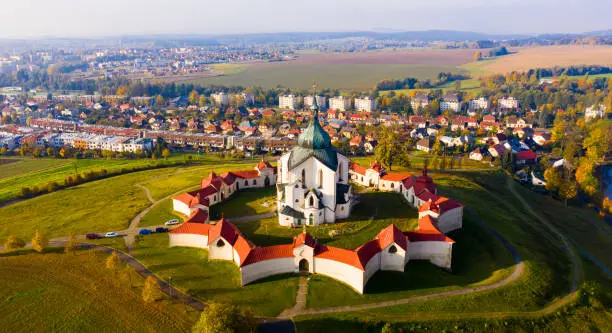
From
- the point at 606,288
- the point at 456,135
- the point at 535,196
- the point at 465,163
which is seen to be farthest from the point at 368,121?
the point at 606,288

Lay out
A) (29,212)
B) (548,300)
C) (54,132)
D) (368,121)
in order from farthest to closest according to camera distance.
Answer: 1. (368,121)
2. (54,132)
3. (29,212)
4. (548,300)

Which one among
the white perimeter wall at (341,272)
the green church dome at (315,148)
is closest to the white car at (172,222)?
the green church dome at (315,148)

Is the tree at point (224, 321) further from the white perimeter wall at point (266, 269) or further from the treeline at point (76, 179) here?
the treeline at point (76, 179)

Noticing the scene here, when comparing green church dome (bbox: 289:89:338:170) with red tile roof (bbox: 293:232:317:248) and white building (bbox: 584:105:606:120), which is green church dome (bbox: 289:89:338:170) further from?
white building (bbox: 584:105:606:120)

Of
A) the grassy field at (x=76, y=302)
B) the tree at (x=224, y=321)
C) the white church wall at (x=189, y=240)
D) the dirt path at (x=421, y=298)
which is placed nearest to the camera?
the tree at (x=224, y=321)

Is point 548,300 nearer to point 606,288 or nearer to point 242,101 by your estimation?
point 606,288

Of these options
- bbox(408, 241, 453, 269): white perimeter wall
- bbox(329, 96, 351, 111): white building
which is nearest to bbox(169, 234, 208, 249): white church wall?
bbox(408, 241, 453, 269): white perimeter wall
